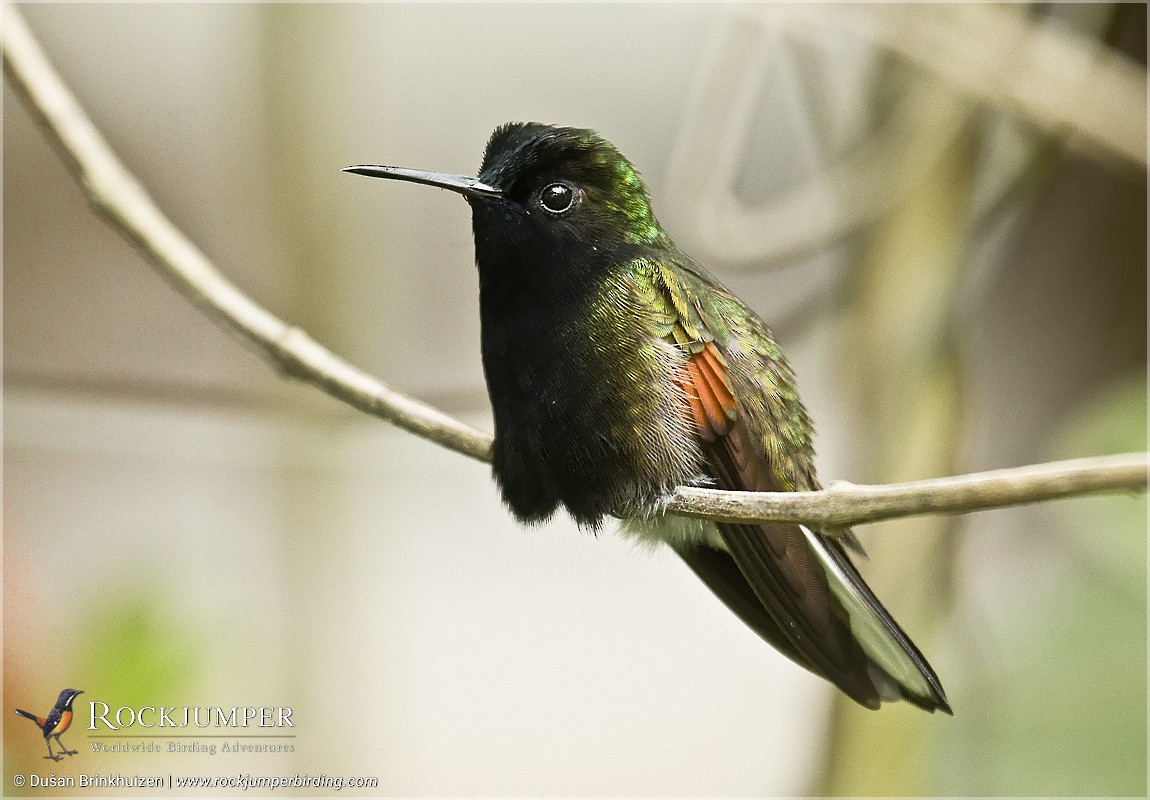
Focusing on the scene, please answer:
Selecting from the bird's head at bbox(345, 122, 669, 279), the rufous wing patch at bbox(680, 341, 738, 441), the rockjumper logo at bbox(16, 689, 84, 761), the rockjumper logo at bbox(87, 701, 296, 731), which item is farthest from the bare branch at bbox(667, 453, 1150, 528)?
the rockjumper logo at bbox(16, 689, 84, 761)

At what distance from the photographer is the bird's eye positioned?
87 cm

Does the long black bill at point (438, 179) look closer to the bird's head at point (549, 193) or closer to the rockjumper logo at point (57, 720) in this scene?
the bird's head at point (549, 193)

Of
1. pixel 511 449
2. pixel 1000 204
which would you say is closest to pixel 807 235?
pixel 1000 204

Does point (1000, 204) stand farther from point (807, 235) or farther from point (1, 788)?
point (1, 788)

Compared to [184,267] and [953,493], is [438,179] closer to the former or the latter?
[184,267]

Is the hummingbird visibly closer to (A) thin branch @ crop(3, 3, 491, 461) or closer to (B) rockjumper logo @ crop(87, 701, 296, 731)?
(A) thin branch @ crop(3, 3, 491, 461)

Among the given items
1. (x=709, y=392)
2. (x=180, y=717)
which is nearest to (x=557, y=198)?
(x=709, y=392)

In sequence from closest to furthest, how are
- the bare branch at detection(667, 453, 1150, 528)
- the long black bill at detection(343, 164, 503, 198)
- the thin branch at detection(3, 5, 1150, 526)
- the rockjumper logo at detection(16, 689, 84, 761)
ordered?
the bare branch at detection(667, 453, 1150, 528), the long black bill at detection(343, 164, 503, 198), the thin branch at detection(3, 5, 1150, 526), the rockjumper logo at detection(16, 689, 84, 761)

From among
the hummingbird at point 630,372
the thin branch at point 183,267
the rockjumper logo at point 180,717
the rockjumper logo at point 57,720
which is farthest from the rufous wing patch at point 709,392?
the rockjumper logo at point 57,720

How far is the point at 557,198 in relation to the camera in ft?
2.89

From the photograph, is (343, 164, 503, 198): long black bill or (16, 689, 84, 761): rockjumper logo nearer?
(343, 164, 503, 198): long black bill

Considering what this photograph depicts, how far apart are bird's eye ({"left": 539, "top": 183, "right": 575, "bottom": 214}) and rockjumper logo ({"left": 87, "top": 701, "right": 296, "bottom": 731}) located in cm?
71

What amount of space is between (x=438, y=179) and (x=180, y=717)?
721 mm

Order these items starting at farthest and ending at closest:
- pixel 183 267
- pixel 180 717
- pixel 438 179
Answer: pixel 180 717
pixel 183 267
pixel 438 179
